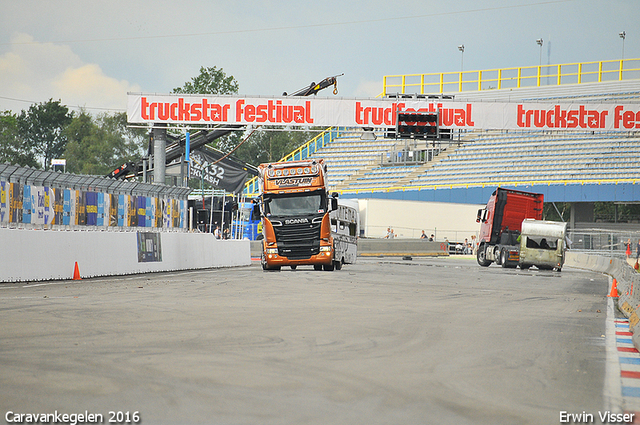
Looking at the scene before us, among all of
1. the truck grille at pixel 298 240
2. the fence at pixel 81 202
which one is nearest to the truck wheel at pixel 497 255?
the truck grille at pixel 298 240

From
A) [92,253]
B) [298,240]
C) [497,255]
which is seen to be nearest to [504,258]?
[497,255]

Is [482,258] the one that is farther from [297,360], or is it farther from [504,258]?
[297,360]

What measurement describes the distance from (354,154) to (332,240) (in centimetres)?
4223

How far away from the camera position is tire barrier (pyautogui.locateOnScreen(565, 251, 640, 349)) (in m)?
10.8

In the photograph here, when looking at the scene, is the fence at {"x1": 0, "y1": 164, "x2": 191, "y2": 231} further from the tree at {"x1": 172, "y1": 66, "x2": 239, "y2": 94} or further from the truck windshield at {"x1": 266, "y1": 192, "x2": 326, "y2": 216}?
the tree at {"x1": 172, "y1": 66, "x2": 239, "y2": 94}

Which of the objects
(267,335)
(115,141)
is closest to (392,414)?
(267,335)

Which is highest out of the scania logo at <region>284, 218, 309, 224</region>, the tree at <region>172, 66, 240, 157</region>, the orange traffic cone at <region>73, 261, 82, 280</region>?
the tree at <region>172, 66, 240, 157</region>

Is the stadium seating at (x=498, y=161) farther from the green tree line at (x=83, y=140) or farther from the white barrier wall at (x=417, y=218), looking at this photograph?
the green tree line at (x=83, y=140)

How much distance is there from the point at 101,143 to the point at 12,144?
11.3m

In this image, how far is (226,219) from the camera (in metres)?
45.1

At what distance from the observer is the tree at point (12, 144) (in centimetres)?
9162

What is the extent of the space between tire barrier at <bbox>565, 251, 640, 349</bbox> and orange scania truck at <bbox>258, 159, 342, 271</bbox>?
31.6 ft

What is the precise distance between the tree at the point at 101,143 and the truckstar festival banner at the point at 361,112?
67.0 meters

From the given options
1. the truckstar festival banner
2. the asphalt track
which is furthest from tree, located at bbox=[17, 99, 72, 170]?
the asphalt track
